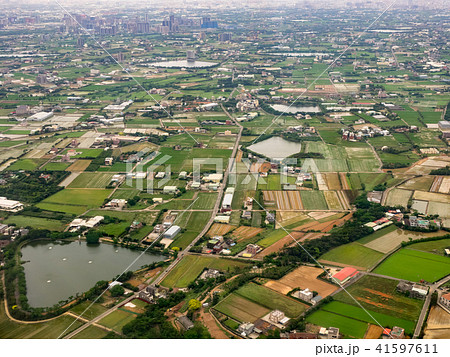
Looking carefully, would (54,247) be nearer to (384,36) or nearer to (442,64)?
(442,64)

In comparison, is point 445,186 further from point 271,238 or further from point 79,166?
point 79,166

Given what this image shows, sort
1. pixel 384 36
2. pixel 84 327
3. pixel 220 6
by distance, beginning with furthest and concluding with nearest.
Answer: pixel 220 6
pixel 384 36
pixel 84 327

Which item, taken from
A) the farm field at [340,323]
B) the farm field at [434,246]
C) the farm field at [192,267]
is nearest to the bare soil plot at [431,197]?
the farm field at [434,246]

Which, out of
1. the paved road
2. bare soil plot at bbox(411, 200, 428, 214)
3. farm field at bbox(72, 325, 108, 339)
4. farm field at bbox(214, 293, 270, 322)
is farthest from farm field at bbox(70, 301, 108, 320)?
bare soil plot at bbox(411, 200, 428, 214)

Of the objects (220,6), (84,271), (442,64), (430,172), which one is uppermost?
(220,6)

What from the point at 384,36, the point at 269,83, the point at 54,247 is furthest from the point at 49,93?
the point at 384,36

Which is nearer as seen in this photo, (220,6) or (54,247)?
(54,247)

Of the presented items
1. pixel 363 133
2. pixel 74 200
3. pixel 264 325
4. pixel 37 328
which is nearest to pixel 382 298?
pixel 264 325
